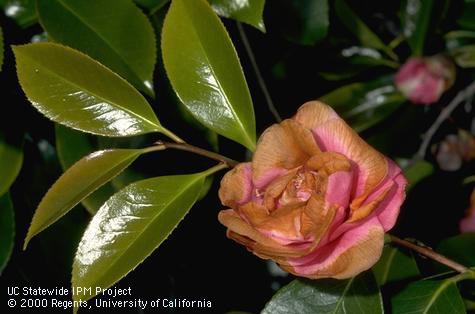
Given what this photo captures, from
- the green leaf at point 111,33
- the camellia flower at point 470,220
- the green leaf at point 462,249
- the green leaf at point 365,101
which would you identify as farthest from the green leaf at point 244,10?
the camellia flower at point 470,220

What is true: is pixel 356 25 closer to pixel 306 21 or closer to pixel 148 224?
pixel 306 21

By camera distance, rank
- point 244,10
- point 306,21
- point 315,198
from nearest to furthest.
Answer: point 315,198 < point 244,10 < point 306,21

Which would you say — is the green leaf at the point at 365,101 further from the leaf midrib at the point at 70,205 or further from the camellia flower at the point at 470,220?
the leaf midrib at the point at 70,205

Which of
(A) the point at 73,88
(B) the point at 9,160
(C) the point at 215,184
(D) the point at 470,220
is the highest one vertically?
(A) the point at 73,88

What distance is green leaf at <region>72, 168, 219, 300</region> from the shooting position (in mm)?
771

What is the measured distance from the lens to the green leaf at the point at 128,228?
2.53 feet

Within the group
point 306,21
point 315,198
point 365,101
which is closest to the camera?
point 315,198

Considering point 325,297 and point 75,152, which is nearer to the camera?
point 325,297

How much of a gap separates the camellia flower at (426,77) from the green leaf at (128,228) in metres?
0.80

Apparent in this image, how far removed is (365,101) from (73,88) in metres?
0.86

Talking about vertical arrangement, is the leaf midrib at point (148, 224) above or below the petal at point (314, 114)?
below

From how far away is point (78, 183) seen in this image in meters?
0.79

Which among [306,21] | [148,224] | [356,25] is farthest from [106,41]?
[356,25]

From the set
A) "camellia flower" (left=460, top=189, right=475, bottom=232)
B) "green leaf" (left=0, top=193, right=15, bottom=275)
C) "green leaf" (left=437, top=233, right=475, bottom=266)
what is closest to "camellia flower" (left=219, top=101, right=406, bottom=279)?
"green leaf" (left=437, top=233, right=475, bottom=266)
